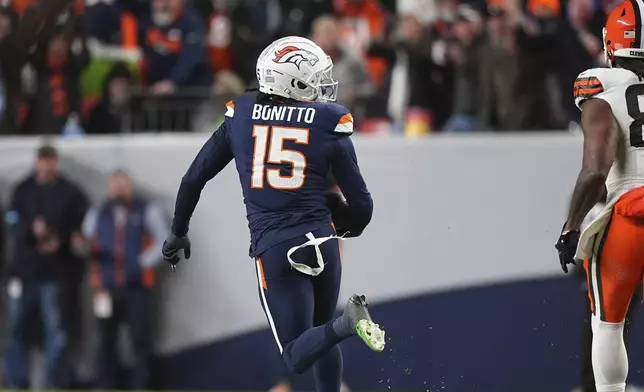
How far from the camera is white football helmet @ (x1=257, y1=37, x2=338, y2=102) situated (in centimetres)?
650

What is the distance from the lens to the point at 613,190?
20.3ft

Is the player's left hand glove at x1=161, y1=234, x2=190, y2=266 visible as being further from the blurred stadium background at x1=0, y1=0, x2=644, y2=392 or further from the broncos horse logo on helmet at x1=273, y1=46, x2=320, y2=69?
the blurred stadium background at x1=0, y1=0, x2=644, y2=392

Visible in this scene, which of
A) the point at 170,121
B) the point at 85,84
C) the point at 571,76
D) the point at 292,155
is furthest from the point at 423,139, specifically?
the point at 292,155

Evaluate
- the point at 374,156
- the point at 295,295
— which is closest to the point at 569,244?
the point at 295,295

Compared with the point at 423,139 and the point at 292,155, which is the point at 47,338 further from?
the point at 292,155

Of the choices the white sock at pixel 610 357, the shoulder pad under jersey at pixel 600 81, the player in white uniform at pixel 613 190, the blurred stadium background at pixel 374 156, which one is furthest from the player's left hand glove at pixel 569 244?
the blurred stadium background at pixel 374 156

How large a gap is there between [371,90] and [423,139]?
0.68m

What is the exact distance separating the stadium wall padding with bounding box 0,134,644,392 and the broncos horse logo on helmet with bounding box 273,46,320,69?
163 inches

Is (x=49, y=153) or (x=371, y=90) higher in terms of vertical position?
(x=371, y=90)

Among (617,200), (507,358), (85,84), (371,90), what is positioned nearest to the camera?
(617,200)

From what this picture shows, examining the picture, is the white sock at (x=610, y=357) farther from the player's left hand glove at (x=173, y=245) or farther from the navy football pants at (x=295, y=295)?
the player's left hand glove at (x=173, y=245)

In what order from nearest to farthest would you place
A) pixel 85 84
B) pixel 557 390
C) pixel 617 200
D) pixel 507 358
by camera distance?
pixel 617 200 < pixel 557 390 < pixel 507 358 < pixel 85 84

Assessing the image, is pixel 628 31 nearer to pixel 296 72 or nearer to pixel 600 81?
pixel 600 81

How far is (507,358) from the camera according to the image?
10.5 m
